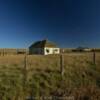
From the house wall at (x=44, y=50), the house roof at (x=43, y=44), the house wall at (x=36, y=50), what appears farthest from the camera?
the house roof at (x=43, y=44)

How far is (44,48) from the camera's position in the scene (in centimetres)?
6075

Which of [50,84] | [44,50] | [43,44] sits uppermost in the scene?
[43,44]

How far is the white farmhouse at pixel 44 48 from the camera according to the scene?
61156mm

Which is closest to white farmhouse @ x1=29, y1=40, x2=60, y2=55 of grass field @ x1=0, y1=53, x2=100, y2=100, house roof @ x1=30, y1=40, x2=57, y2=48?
house roof @ x1=30, y1=40, x2=57, y2=48

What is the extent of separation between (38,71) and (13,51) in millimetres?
38070

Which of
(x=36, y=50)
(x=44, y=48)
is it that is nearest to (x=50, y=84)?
(x=44, y=48)

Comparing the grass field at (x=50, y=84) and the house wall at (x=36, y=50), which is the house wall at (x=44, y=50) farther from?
the grass field at (x=50, y=84)

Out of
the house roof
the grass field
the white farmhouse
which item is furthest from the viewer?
the house roof

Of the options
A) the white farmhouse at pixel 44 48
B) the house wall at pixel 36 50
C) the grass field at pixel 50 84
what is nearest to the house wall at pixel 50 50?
the white farmhouse at pixel 44 48

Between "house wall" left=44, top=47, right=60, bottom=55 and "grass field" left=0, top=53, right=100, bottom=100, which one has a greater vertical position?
"house wall" left=44, top=47, right=60, bottom=55

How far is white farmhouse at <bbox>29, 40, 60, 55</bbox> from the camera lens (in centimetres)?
6116

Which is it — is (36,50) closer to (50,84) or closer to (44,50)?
(44,50)

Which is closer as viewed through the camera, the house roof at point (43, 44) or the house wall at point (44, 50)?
the house wall at point (44, 50)

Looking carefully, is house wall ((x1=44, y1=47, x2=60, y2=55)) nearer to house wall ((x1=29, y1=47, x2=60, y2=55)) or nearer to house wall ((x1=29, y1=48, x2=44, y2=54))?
house wall ((x1=29, y1=47, x2=60, y2=55))
